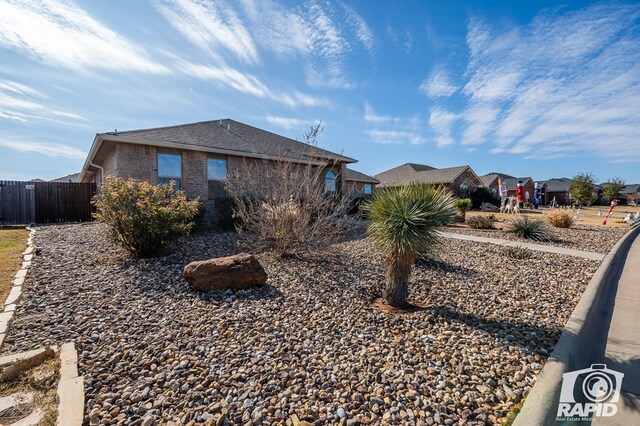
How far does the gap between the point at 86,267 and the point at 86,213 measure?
11.3 m

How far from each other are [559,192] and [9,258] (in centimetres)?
6741

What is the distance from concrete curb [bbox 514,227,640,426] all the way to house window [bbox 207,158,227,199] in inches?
435

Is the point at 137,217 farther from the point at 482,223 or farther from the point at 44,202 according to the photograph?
the point at 482,223

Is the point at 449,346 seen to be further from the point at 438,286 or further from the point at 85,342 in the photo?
the point at 85,342

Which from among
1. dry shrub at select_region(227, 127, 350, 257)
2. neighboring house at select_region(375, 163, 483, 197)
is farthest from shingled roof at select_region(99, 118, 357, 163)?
neighboring house at select_region(375, 163, 483, 197)

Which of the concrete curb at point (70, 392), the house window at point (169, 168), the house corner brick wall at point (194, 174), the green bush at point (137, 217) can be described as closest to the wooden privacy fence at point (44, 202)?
the house window at point (169, 168)

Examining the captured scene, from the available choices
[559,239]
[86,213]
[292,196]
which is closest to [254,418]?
[292,196]

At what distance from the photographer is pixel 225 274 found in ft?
14.0

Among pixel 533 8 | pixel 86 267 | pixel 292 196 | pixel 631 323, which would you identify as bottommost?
pixel 631 323

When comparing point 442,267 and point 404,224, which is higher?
point 404,224

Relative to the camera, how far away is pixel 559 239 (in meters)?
9.96

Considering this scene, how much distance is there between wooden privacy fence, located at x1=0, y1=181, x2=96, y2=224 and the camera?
1262 centimetres

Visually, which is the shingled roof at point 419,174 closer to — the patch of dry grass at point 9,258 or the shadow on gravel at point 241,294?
the shadow on gravel at point 241,294
